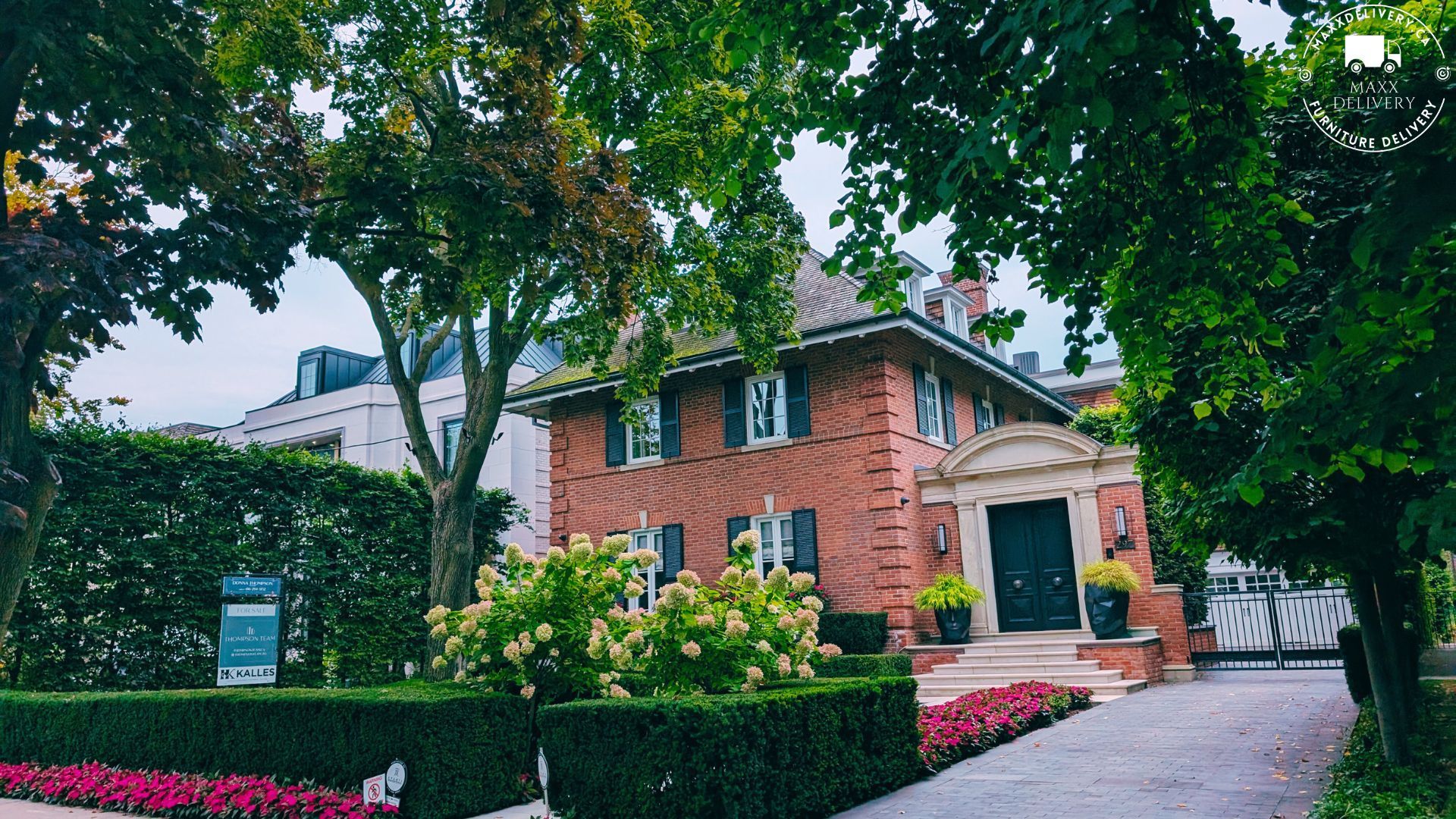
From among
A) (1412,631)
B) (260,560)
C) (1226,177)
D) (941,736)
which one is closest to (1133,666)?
(1412,631)

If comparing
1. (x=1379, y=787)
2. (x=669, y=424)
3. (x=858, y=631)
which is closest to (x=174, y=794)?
(x=1379, y=787)

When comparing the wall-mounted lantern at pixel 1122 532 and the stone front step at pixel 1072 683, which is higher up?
the wall-mounted lantern at pixel 1122 532

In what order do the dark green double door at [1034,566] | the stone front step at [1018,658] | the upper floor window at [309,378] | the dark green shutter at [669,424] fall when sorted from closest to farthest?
the stone front step at [1018,658], the dark green double door at [1034,566], the dark green shutter at [669,424], the upper floor window at [309,378]

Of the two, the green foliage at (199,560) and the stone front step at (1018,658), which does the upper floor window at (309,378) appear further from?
the stone front step at (1018,658)

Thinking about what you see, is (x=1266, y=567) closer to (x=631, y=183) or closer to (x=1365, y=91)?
(x=1365, y=91)

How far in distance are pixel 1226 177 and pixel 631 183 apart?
9.33 meters

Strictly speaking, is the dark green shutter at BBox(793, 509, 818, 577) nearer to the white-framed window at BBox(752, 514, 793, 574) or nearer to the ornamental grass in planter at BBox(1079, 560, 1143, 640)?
the white-framed window at BBox(752, 514, 793, 574)

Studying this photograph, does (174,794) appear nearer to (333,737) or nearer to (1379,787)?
(333,737)

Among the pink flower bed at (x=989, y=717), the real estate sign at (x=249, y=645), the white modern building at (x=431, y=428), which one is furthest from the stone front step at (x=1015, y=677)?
the white modern building at (x=431, y=428)

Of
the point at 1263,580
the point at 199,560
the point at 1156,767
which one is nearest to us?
the point at 1156,767

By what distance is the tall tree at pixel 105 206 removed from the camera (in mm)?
5844

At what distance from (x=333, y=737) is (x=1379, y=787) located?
26.5 feet

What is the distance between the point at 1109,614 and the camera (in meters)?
15.2

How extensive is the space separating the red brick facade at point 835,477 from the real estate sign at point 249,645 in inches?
382
